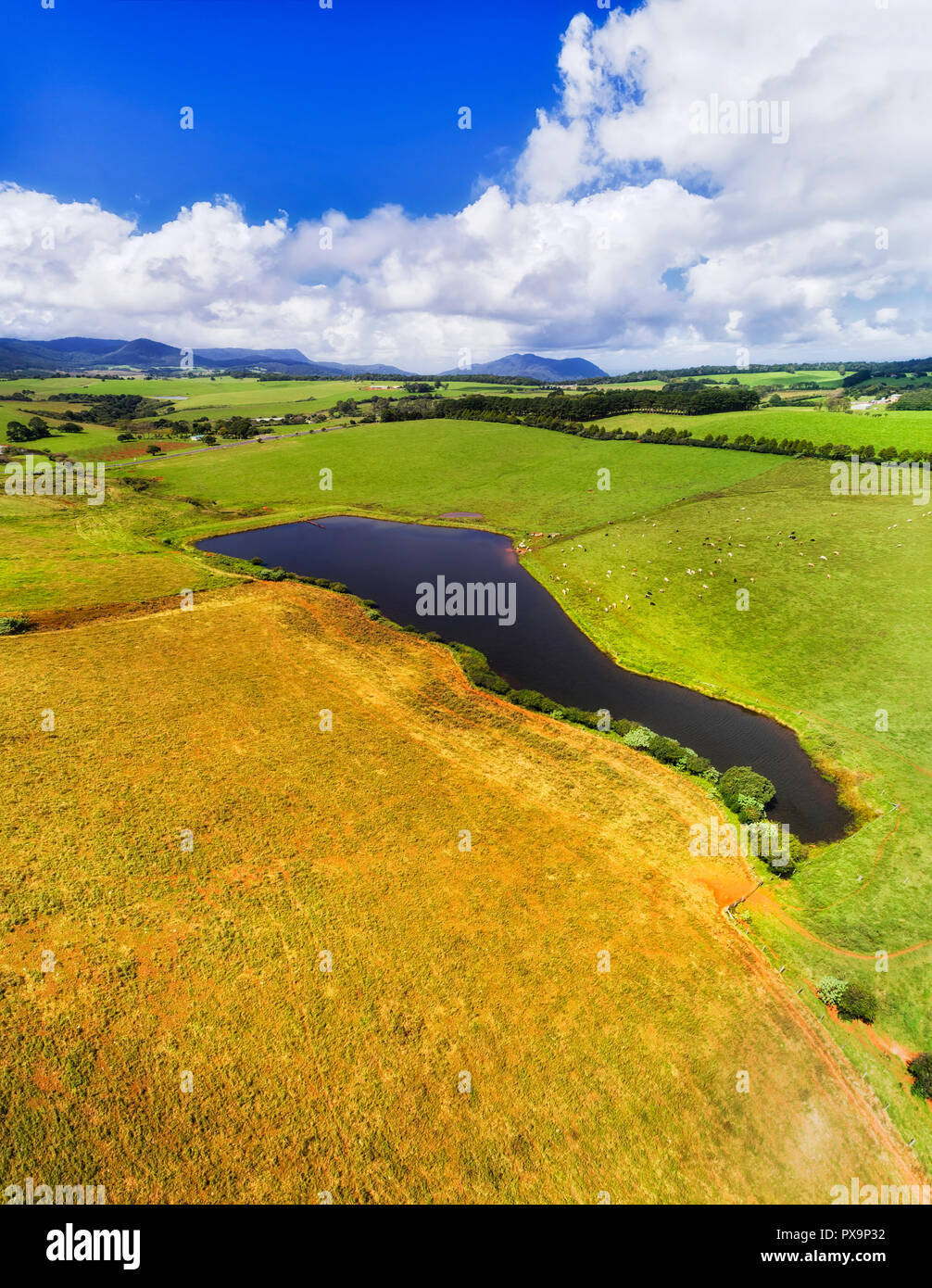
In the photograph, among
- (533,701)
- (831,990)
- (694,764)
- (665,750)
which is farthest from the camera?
(533,701)

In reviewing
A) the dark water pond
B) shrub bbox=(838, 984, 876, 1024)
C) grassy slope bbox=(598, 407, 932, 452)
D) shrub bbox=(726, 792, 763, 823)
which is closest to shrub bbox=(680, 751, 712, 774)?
the dark water pond

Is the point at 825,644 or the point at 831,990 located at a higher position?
the point at 825,644

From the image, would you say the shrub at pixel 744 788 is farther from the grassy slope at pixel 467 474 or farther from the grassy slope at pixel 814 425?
the grassy slope at pixel 814 425

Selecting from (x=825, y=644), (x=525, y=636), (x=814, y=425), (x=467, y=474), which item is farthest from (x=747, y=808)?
(x=814, y=425)

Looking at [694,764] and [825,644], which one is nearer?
[694,764]

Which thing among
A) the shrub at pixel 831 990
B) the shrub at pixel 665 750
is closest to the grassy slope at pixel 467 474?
the shrub at pixel 665 750

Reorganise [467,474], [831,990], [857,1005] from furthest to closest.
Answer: [467,474] < [831,990] < [857,1005]

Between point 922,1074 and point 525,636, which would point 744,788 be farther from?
point 525,636

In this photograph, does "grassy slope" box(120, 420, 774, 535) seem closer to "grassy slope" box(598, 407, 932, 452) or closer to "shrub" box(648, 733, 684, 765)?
"grassy slope" box(598, 407, 932, 452)
